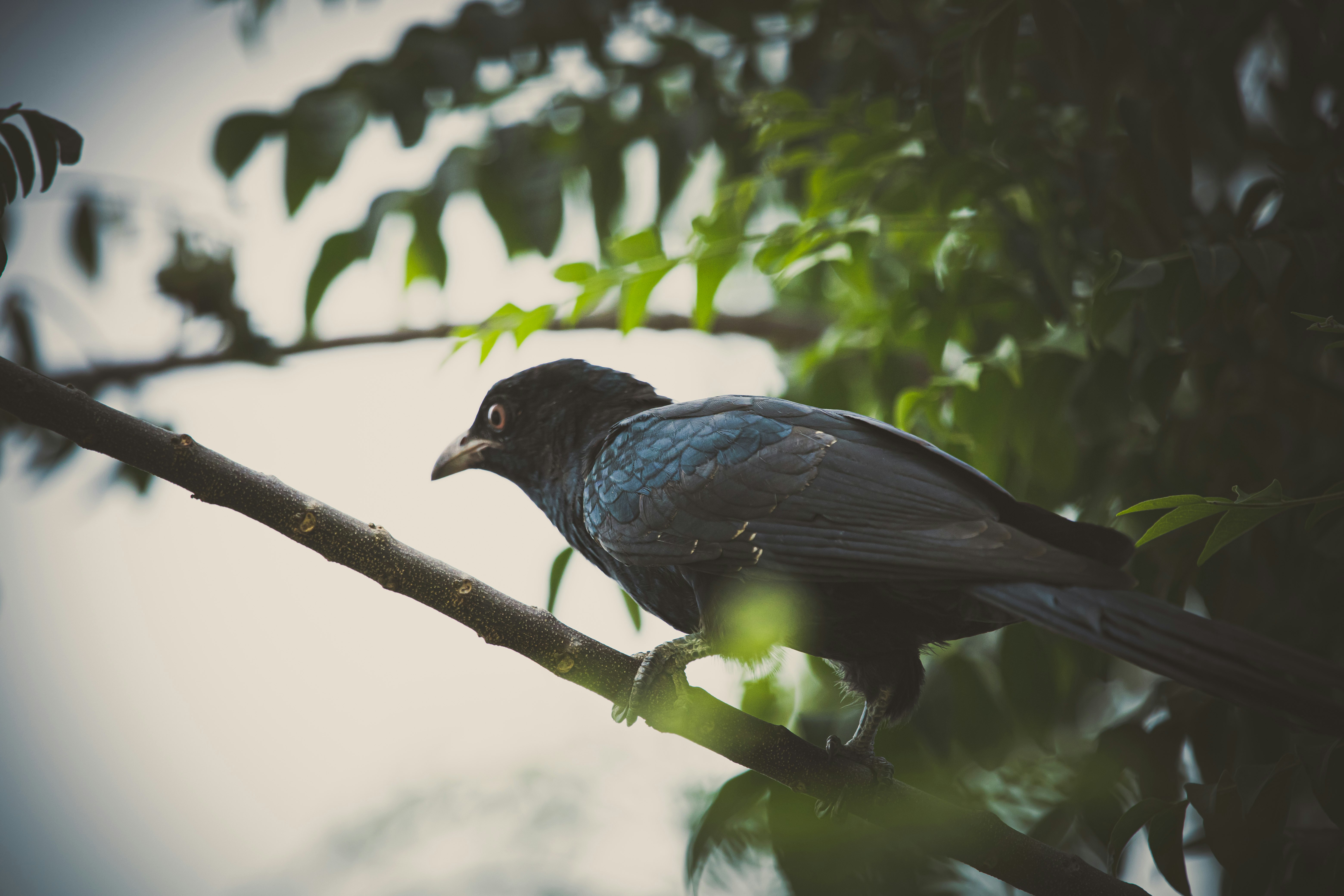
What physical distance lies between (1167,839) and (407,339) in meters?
3.46

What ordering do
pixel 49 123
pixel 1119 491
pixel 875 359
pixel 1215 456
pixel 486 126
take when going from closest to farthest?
1. pixel 49 123
2. pixel 1215 456
3. pixel 1119 491
4. pixel 875 359
5. pixel 486 126

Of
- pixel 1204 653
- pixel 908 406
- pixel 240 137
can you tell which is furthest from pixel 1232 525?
pixel 240 137

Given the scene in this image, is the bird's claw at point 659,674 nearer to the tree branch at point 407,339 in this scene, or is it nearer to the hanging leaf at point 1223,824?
the hanging leaf at point 1223,824

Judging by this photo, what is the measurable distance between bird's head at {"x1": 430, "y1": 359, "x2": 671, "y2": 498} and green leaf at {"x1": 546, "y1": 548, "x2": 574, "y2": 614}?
265 millimetres

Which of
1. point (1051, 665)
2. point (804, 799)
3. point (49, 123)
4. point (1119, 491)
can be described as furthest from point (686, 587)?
point (49, 123)

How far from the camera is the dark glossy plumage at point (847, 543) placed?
1.72 m

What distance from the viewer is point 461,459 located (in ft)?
10.3

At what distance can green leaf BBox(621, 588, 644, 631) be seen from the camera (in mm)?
3299

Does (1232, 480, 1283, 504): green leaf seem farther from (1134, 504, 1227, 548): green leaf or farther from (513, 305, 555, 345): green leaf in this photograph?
(513, 305, 555, 345): green leaf

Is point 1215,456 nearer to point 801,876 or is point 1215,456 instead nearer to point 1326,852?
point 1326,852

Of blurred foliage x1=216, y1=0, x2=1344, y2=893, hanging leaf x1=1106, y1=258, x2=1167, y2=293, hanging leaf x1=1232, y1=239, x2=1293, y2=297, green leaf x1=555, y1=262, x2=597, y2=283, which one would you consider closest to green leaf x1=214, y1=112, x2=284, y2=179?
blurred foliage x1=216, y1=0, x2=1344, y2=893

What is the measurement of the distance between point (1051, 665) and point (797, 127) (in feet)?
6.11

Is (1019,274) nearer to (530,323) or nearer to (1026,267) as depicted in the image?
(1026,267)

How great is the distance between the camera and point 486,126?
12.4 feet
